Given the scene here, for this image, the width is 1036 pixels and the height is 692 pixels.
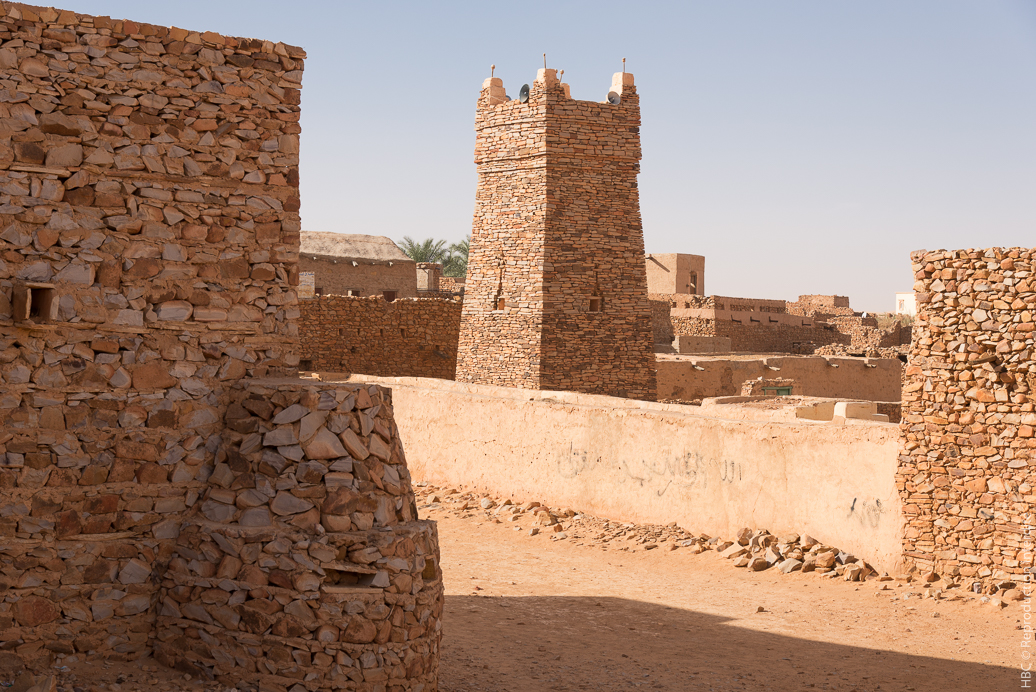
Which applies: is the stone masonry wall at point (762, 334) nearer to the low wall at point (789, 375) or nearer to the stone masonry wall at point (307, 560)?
the low wall at point (789, 375)

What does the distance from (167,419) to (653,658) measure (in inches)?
154

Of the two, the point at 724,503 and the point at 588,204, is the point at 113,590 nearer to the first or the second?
the point at 724,503

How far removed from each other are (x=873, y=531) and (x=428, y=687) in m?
5.38

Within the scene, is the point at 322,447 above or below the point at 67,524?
above

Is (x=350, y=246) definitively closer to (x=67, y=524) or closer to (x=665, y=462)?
(x=665, y=462)

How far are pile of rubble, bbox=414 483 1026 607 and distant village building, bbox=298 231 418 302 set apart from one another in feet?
61.7

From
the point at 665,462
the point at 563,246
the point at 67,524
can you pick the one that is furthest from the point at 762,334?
the point at 67,524

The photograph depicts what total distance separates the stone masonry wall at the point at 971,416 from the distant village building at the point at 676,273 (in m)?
31.0

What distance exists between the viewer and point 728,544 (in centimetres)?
1011

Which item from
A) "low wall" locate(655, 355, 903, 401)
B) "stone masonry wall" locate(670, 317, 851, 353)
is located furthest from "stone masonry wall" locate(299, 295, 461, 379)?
"stone masonry wall" locate(670, 317, 851, 353)

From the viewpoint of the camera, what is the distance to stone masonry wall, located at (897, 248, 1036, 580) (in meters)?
8.46

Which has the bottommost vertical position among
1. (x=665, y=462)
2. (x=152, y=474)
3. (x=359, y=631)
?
(x=359, y=631)

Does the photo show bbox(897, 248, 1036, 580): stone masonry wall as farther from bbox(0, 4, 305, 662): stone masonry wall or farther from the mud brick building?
bbox(0, 4, 305, 662): stone masonry wall

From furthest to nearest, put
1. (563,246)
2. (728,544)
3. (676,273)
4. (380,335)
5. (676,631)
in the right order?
(676,273), (380,335), (563,246), (728,544), (676,631)
